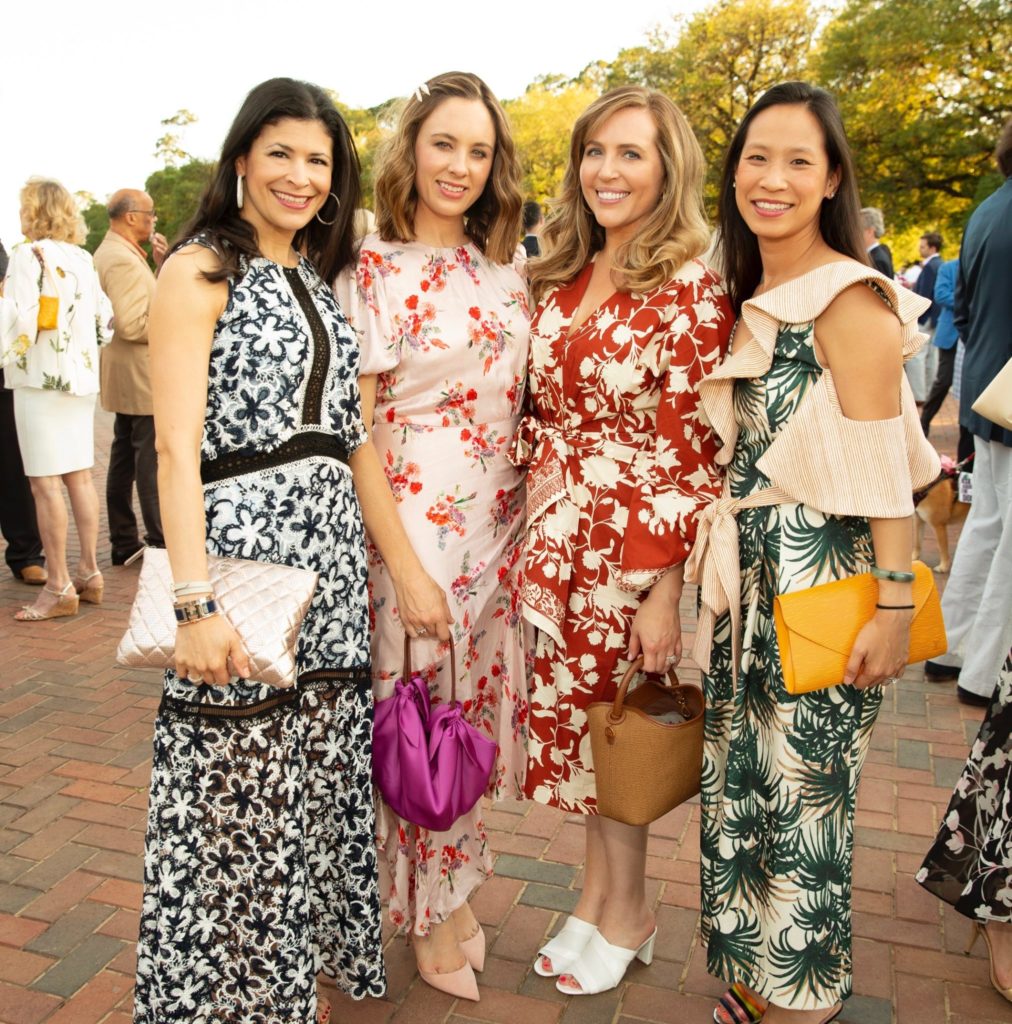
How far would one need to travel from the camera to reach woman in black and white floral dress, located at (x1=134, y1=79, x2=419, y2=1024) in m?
2.12

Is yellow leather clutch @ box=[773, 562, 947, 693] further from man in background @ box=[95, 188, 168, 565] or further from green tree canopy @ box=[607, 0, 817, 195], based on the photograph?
green tree canopy @ box=[607, 0, 817, 195]

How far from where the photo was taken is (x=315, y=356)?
2.27 m

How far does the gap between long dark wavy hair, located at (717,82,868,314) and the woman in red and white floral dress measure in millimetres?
91

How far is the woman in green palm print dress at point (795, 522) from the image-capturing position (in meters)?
2.18

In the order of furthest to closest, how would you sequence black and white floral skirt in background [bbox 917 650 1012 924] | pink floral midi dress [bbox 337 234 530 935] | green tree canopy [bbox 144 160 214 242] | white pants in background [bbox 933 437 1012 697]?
green tree canopy [bbox 144 160 214 242]
white pants in background [bbox 933 437 1012 697]
black and white floral skirt in background [bbox 917 650 1012 924]
pink floral midi dress [bbox 337 234 530 935]

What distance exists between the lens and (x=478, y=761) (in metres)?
2.56

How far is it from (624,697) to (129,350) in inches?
207

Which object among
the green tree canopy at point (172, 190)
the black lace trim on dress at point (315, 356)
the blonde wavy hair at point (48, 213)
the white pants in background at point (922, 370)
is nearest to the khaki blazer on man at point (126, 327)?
the blonde wavy hair at point (48, 213)

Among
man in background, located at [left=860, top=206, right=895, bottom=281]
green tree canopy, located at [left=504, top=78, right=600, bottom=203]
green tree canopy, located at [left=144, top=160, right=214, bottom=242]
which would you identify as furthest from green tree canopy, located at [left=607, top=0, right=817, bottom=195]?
man in background, located at [left=860, top=206, right=895, bottom=281]

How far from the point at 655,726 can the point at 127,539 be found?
219 inches

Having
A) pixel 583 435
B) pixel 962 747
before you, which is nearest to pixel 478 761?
pixel 583 435

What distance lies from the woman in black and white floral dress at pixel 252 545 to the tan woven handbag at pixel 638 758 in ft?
2.00

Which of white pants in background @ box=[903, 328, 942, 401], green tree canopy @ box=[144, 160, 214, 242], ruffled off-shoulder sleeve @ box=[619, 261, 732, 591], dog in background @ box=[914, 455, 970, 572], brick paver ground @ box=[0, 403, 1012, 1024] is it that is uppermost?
green tree canopy @ box=[144, 160, 214, 242]

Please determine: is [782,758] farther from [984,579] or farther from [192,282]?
[984,579]
